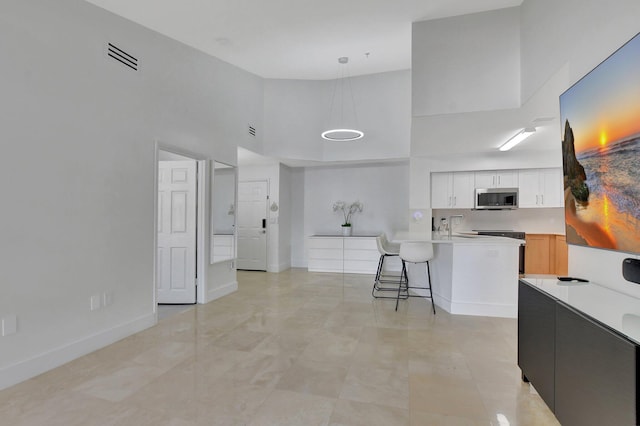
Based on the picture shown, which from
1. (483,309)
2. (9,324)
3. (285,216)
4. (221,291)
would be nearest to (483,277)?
(483,309)

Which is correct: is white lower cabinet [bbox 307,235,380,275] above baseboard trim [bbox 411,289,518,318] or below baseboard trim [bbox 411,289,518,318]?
above

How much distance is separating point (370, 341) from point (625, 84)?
2591mm

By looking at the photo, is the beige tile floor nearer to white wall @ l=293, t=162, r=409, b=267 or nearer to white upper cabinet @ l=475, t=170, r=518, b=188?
white upper cabinet @ l=475, t=170, r=518, b=188

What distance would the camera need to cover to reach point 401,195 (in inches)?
276

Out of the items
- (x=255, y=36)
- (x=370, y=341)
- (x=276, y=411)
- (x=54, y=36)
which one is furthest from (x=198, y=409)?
(x=255, y=36)

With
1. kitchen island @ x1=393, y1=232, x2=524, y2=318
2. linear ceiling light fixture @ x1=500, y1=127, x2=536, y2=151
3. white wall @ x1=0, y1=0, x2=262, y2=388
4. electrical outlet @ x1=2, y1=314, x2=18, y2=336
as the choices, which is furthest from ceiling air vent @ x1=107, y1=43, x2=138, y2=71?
linear ceiling light fixture @ x1=500, y1=127, x2=536, y2=151

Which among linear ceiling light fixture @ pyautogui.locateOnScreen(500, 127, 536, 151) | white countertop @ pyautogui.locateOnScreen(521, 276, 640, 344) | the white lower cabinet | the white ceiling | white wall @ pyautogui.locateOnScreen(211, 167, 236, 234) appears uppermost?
the white ceiling

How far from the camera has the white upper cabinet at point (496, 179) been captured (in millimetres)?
5902

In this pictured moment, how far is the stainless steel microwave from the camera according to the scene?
584 cm

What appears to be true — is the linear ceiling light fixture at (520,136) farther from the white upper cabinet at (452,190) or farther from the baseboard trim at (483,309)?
the baseboard trim at (483,309)

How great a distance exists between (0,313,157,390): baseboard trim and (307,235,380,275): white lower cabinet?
3.97m

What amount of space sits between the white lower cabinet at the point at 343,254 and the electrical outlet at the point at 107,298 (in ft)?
14.2

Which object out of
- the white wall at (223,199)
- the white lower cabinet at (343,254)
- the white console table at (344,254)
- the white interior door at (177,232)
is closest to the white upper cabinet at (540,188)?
the white console table at (344,254)

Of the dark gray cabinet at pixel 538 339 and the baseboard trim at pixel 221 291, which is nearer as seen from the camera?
the dark gray cabinet at pixel 538 339
